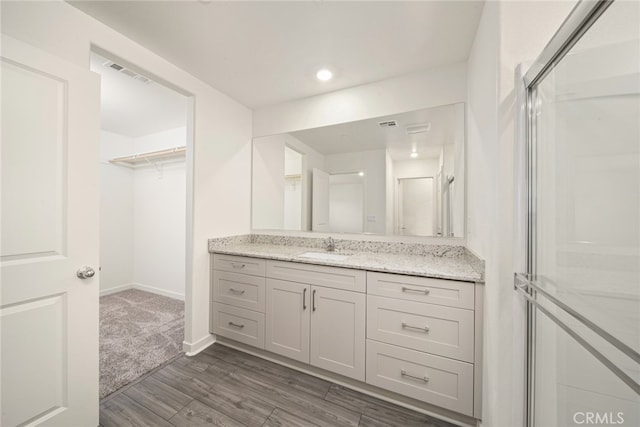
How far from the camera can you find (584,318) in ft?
2.05

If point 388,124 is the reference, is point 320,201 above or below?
below

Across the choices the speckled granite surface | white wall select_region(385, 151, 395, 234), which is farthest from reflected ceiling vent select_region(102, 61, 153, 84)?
white wall select_region(385, 151, 395, 234)

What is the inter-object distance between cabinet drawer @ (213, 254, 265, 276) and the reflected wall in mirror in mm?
644

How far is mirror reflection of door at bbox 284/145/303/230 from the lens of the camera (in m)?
2.55

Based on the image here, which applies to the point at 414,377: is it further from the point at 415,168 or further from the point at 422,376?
the point at 415,168

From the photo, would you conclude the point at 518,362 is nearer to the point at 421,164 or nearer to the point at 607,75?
the point at 607,75

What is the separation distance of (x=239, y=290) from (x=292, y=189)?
3.85 feet

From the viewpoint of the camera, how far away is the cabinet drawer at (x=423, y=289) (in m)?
1.33

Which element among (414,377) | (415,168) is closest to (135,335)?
(414,377)

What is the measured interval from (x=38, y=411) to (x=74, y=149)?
4.25ft

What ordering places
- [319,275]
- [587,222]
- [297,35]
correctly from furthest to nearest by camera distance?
[319,275], [297,35], [587,222]

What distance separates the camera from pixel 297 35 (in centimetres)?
155

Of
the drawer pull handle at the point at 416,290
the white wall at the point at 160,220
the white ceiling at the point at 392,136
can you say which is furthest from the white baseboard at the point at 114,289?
the drawer pull handle at the point at 416,290

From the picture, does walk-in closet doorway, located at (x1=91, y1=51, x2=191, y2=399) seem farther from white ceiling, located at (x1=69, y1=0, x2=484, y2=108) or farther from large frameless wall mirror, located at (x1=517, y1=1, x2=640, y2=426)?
large frameless wall mirror, located at (x1=517, y1=1, x2=640, y2=426)
